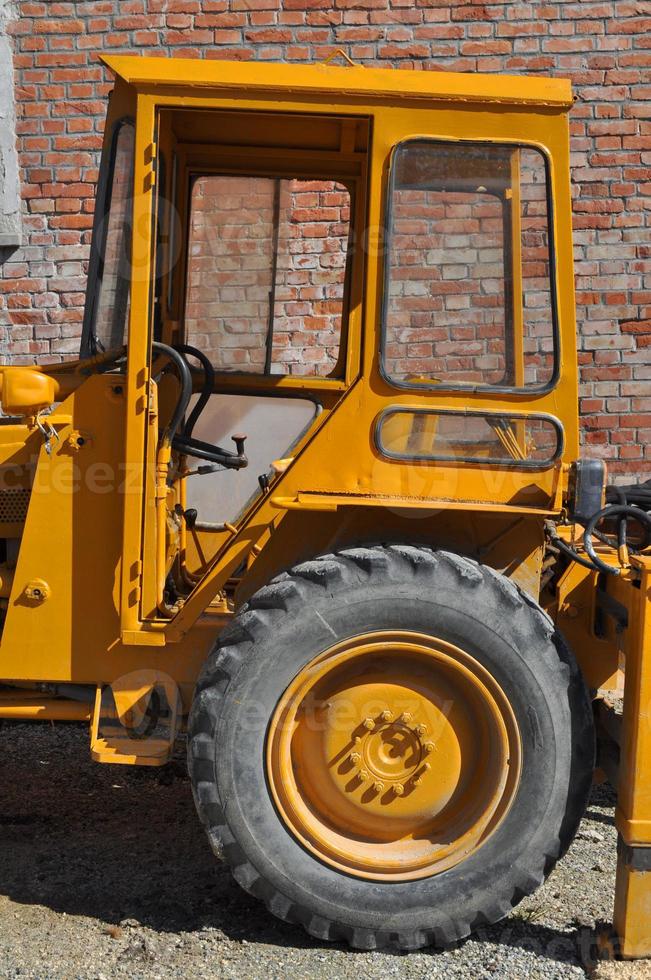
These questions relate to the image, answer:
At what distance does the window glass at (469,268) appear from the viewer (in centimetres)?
270

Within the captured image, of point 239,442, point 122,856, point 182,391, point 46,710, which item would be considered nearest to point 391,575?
point 182,391

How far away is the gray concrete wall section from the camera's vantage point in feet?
18.9

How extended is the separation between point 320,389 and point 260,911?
176 cm

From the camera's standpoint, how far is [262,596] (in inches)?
105

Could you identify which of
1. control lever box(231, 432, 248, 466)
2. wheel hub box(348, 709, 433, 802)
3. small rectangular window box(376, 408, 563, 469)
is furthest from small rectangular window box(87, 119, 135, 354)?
wheel hub box(348, 709, 433, 802)

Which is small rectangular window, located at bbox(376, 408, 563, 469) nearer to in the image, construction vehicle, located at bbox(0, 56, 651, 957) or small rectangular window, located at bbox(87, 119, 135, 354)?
construction vehicle, located at bbox(0, 56, 651, 957)

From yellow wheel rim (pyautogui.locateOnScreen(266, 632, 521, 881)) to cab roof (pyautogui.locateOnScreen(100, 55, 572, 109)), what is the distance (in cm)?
150

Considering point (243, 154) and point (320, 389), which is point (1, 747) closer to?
point (320, 389)

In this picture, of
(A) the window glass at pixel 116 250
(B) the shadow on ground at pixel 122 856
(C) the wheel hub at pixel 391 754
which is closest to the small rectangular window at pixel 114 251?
(A) the window glass at pixel 116 250

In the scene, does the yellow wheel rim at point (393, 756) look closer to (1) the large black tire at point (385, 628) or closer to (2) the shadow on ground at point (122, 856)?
(1) the large black tire at point (385, 628)

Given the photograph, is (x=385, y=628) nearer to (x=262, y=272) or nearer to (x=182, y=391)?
(x=182, y=391)

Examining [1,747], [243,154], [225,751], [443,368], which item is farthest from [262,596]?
[1,747]

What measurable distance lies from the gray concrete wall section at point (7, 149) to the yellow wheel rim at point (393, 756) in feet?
13.9

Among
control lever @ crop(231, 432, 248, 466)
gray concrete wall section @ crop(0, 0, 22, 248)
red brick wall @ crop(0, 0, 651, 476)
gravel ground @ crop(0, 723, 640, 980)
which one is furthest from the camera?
gray concrete wall section @ crop(0, 0, 22, 248)
